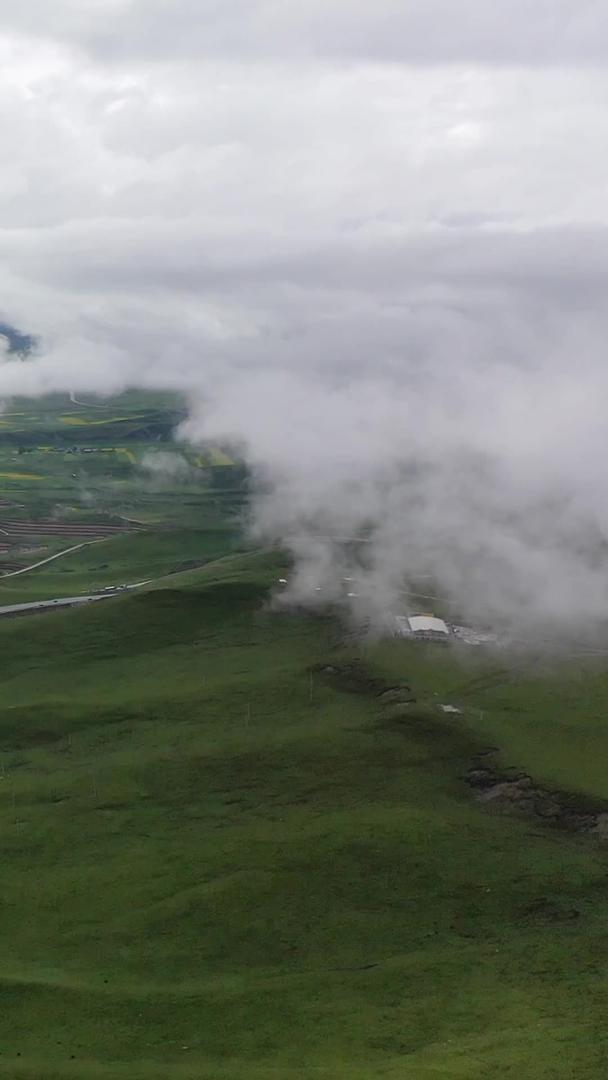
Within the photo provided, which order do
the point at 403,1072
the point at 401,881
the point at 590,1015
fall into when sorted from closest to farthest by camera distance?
the point at 403,1072, the point at 590,1015, the point at 401,881

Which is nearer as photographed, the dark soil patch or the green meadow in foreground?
the green meadow in foreground

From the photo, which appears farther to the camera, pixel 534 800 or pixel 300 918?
pixel 534 800

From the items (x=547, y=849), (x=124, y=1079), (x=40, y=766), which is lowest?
(x=124, y=1079)

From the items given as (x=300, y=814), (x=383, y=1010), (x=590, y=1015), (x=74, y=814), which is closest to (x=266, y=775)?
(x=300, y=814)

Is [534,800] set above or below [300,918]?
above

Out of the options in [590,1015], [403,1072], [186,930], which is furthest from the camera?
[186,930]

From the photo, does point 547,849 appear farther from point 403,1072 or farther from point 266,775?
point 403,1072

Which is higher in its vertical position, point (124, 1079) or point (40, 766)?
point (40, 766)

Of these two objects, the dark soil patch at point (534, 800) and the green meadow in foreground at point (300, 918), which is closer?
the green meadow in foreground at point (300, 918)
